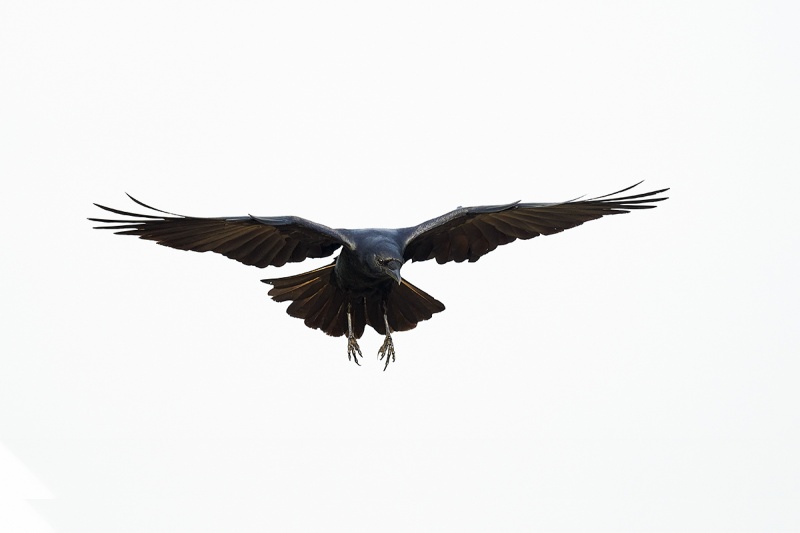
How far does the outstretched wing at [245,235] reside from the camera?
1061 cm

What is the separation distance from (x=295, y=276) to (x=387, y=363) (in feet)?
3.69

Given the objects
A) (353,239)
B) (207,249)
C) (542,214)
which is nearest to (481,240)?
(542,214)

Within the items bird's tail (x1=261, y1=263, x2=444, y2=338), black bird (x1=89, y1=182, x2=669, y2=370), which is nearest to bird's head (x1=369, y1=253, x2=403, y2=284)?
black bird (x1=89, y1=182, x2=669, y2=370)

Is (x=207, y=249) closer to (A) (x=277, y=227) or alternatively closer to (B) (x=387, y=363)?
(A) (x=277, y=227)

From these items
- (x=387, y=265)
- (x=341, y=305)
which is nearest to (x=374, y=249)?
(x=387, y=265)

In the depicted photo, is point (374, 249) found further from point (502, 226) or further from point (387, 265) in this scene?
point (502, 226)

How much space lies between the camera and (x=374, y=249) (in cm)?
1104

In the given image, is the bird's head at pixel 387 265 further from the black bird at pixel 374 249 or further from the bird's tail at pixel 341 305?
the bird's tail at pixel 341 305

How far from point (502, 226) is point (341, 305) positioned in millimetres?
1620

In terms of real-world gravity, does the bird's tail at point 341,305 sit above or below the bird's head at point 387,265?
below

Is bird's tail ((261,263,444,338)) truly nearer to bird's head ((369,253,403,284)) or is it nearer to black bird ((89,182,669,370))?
black bird ((89,182,669,370))

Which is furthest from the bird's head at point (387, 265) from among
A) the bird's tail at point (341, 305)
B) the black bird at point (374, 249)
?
the bird's tail at point (341, 305)

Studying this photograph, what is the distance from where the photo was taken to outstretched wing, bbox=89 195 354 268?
418 inches

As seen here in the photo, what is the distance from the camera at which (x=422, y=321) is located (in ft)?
39.4
